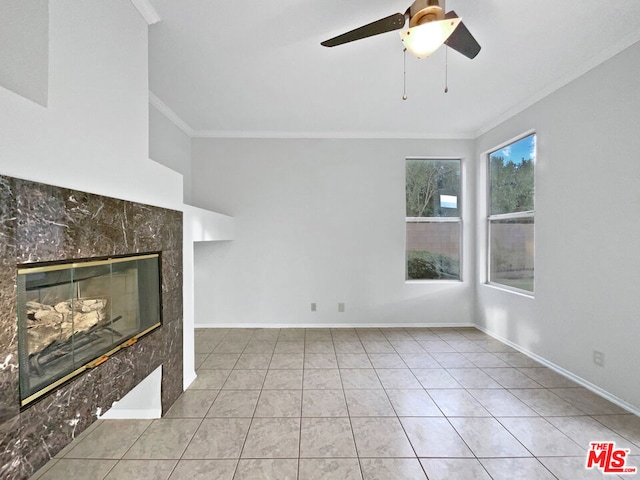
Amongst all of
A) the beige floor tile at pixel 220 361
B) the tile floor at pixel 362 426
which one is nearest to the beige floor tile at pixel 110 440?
the tile floor at pixel 362 426

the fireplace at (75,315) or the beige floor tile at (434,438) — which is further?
the beige floor tile at (434,438)

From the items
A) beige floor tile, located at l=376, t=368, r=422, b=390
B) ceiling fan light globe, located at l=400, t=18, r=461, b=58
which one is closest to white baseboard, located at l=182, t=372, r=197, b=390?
beige floor tile, located at l=376, t=368, r=422, b=390

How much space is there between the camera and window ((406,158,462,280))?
13.8 feet

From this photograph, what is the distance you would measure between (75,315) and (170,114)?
2774mm

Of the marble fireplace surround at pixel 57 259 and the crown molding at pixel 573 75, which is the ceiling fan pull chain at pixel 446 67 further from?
the marble fireplace surround at pixel 57 259

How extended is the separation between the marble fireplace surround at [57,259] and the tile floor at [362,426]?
482 millimetres

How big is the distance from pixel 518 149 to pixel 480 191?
0.75 meters

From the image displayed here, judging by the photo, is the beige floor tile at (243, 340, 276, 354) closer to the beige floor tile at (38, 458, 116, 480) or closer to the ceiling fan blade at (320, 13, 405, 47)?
the beige floor tile at (38, 458, 116, 480)

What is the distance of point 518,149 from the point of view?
3365 mm

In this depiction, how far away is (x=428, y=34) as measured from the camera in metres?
1.49

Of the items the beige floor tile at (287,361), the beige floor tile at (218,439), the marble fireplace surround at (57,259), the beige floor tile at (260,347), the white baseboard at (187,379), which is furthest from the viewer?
the beige floor tile at (260,347)

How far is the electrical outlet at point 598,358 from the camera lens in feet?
7.71

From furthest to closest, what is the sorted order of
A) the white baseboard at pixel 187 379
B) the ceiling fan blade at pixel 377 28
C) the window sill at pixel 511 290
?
the window sill at pixel 511 290 < the white baseboard at pixel 187 379 < the ceiling fan blade at pixel 377 28

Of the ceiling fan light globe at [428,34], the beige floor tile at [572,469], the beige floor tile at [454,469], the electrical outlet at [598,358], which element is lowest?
the beige floor tile at [572,469]
